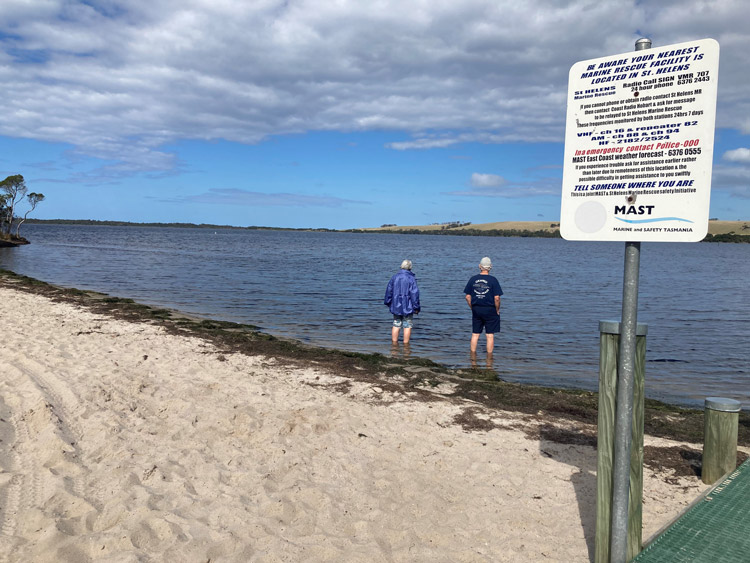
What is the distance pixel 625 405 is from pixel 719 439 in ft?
8.79

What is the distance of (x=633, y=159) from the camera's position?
2.92 metres

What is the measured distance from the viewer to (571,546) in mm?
4016

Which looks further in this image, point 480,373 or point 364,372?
point 480,373

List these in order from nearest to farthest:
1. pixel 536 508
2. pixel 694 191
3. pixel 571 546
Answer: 1. pixel 694 191
2. pixel 571 546
3. pixel 536 508

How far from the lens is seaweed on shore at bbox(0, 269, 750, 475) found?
672 centimetres

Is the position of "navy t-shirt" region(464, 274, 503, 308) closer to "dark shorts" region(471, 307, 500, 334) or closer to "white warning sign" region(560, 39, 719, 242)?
"dark shorts" region(471, 307, 500, 334)

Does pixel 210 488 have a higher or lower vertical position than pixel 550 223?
lower

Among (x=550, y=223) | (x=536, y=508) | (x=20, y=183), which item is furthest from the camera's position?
(x=550, y=223)

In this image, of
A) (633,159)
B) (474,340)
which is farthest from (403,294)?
(633,159)

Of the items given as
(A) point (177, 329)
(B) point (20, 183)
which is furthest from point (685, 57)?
(B) point (20, 183)

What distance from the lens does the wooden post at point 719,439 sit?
503 centimetres

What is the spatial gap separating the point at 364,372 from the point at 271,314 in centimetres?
935

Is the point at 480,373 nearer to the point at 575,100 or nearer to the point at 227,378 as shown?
the point at 227,378

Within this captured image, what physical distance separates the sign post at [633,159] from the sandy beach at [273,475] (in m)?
1.43
